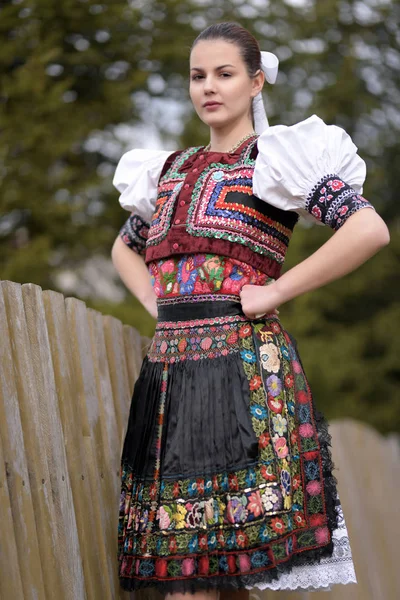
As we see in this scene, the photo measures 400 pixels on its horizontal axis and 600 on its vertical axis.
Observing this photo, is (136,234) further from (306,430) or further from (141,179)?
(306,430)

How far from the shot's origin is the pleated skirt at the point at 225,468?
2.30 metres

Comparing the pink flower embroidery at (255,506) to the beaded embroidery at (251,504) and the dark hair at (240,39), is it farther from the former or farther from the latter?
the dark hair at (240,39)

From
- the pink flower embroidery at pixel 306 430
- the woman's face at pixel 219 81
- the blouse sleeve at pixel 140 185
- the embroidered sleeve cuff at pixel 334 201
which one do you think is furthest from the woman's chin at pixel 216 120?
the pink flower embroidery at pixel 306 430

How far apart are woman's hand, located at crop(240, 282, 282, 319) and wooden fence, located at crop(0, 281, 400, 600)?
0.50 meters

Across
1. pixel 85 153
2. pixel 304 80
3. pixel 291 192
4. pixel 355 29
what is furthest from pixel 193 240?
pixel 355 29

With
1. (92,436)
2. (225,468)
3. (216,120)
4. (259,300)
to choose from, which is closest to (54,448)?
(92,436)

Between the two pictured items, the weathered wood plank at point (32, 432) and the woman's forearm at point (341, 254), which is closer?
the weathered wood plank at point (32, 432)

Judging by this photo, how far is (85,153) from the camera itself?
7.13 m

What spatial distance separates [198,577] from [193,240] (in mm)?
854

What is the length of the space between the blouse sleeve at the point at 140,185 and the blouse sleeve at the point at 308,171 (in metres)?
0.49

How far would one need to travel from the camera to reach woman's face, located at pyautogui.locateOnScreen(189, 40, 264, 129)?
2586 millimetres

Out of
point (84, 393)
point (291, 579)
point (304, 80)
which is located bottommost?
point (291, 579)

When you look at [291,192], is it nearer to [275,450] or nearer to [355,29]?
[275,450]

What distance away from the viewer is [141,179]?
2.85 metres
